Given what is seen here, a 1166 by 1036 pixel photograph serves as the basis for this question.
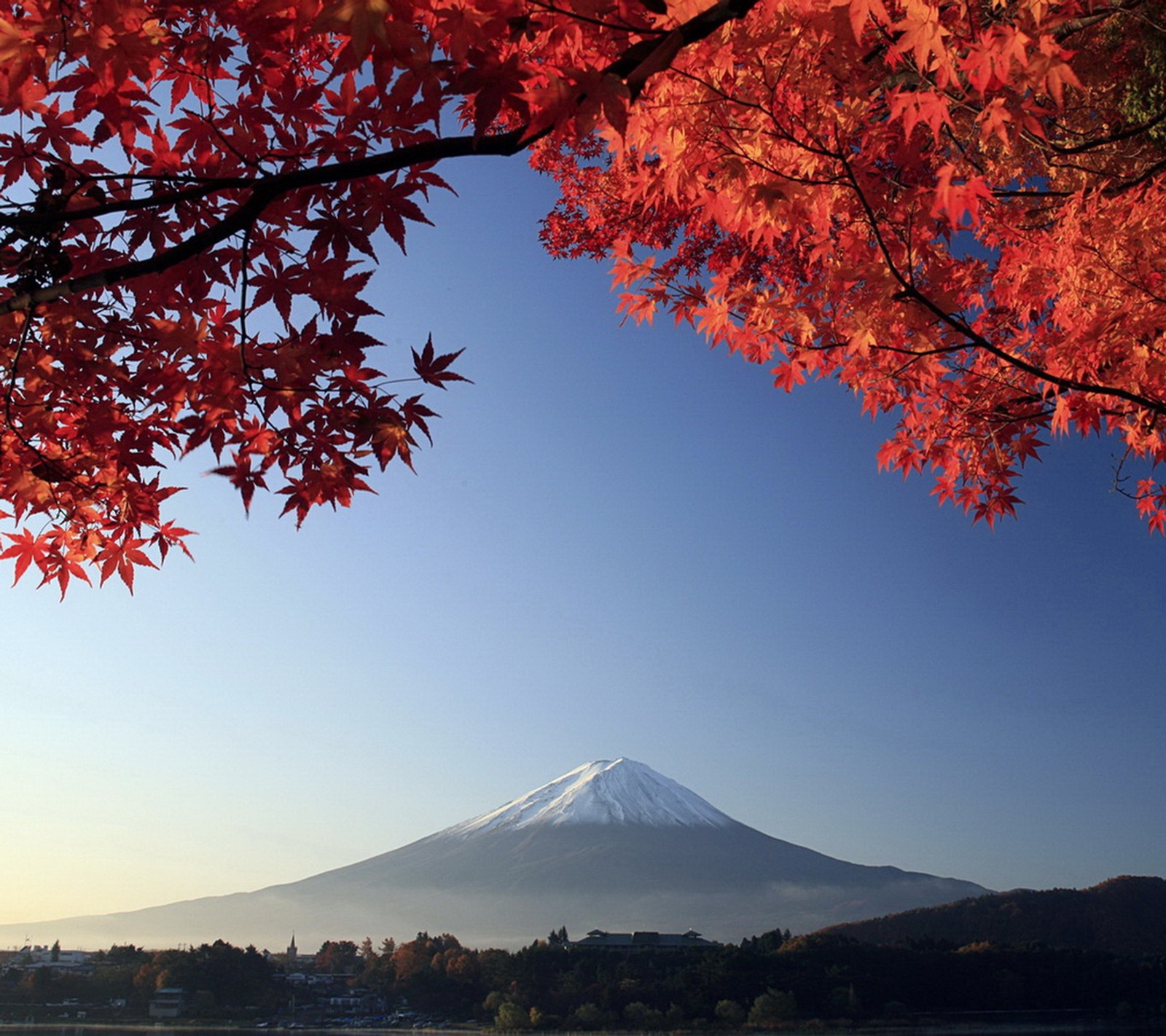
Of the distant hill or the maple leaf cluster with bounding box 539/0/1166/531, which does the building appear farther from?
the maple leaf cluster with bounding box 539/0/1166/531

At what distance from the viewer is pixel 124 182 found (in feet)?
8.59

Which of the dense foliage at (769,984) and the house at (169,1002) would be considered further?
the house at (169,1002)

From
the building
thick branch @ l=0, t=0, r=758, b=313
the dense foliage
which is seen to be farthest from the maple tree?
the building

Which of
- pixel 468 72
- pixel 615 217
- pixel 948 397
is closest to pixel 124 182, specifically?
pixel 468 72

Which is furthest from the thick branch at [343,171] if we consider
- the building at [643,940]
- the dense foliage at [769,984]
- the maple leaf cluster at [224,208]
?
the building at [643,940]

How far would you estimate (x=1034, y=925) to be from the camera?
4366cm

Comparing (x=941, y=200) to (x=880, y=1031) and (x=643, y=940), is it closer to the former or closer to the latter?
(x=880, y=1031)

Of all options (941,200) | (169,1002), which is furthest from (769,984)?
(941,200)

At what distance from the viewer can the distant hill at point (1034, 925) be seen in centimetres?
4141

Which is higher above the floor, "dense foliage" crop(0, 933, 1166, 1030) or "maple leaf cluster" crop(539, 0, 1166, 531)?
"maple leaf cluster" crop(539, 0, 1166, 531)

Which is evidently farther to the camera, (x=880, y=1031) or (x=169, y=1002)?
(x=169, y=1002)

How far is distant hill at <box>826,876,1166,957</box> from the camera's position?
136 feet

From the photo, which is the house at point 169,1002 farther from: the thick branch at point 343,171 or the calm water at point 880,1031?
the thick branch at point 343,171

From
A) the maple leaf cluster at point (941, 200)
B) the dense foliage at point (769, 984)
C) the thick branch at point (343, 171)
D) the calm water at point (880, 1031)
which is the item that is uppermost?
the maple leaf cluster at point (941, 200)
